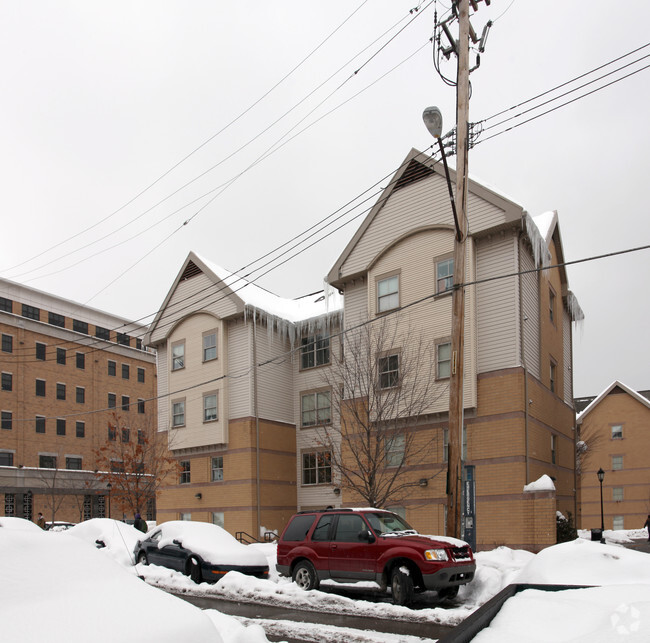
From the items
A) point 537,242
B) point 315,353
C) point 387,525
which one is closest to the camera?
point 387,525

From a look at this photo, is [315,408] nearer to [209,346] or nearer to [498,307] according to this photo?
[209,346]

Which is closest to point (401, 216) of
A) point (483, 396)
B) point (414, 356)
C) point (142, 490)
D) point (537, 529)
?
point (414, 356)

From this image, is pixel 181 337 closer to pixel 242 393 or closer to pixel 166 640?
pixel 242 393

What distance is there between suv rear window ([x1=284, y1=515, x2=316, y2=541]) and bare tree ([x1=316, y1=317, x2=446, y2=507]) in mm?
6572

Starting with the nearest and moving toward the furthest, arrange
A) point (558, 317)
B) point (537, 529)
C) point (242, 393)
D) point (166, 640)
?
point (166, 640) < point (537, 529) < point (558, 317) < point (242, 393)


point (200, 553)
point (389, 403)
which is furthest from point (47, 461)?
point (200, 553)

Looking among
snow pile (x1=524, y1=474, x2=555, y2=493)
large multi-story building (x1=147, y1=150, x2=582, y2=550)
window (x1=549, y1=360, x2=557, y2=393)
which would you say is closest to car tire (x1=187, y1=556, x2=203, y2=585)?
large multi-story building (x1=147, y1=150, x2=582, y2=550)

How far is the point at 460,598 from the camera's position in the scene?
12.4 m

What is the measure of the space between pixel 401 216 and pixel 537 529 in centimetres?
1190

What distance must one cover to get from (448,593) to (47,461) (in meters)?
53.5

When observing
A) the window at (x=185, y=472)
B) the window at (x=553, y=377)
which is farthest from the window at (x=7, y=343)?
the window at (x=553, y=377)

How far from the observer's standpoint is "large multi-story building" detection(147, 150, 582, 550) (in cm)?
2128

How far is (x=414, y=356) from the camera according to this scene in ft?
75.6

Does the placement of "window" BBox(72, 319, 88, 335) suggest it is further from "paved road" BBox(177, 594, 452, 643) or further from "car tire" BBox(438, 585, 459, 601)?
"car tire" BBox(438, 585, 459, 601)
